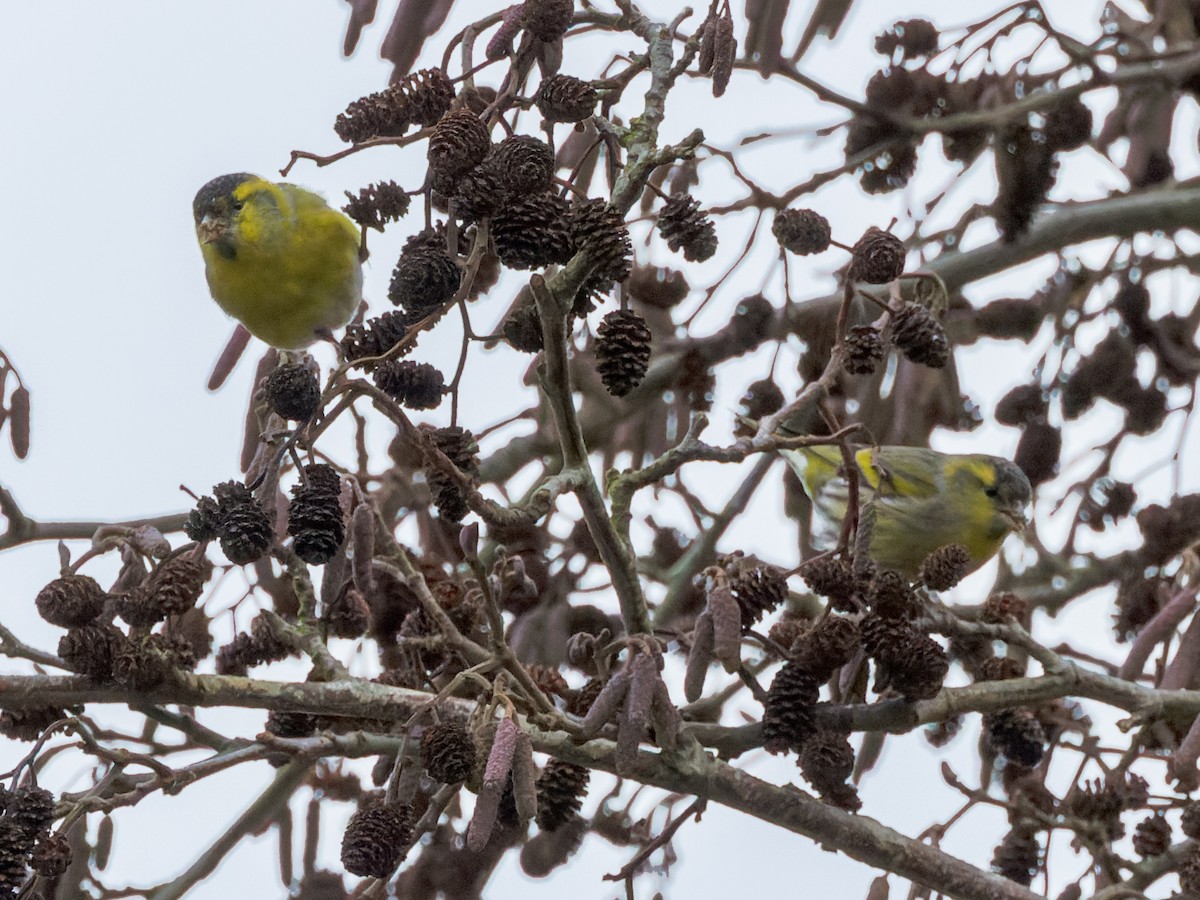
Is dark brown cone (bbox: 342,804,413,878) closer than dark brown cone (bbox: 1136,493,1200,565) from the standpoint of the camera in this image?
Yes

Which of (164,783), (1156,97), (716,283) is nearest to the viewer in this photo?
(164,783)

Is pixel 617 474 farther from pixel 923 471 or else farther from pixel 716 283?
pixel 923 471

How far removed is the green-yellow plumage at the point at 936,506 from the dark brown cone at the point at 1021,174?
0.51 metres

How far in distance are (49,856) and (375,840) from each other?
28cm

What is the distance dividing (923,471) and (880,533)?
167mm

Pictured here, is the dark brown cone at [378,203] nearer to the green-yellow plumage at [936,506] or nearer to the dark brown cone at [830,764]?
the dark brown cone at [830,764]

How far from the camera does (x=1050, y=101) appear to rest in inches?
74.5

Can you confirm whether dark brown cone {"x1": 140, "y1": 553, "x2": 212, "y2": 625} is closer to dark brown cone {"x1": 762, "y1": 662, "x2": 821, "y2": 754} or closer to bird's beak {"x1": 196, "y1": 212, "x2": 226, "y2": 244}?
dark brown cone {"x1": 762, "y1": 662, "x2": 821, "y2": 754}

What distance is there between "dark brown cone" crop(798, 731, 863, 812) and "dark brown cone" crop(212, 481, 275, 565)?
55 cm

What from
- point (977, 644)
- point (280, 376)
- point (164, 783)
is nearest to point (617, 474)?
point (280, 376)

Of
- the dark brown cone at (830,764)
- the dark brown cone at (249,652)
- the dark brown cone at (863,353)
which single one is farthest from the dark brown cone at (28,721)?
the dark brown cone at (863,353)

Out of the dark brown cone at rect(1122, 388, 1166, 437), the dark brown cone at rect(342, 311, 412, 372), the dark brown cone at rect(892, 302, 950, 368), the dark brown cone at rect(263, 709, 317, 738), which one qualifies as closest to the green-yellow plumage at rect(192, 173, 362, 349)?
the dark brown cone at rect(263, 709, 317, 738)

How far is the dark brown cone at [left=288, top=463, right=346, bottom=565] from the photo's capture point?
3.74 ft

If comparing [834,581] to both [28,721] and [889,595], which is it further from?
[28,721]
